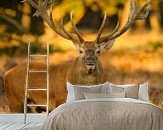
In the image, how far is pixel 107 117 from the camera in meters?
4.16

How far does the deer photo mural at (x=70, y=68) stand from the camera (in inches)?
220

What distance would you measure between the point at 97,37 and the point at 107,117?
169cm

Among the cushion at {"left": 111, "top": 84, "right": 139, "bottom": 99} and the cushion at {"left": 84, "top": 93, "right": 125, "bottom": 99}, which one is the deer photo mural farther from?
the cushion at {"left": 84, "top": 93, "right": 125, "bottom": 99}

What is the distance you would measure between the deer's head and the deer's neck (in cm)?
8

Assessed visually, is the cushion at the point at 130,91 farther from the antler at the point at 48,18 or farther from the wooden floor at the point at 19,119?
the wooden floor at the point at 19,119

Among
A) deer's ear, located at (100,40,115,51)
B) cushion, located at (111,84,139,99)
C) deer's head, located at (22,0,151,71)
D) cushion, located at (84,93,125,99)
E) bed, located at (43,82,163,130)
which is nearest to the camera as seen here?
bed, located at (43,82,163,130)

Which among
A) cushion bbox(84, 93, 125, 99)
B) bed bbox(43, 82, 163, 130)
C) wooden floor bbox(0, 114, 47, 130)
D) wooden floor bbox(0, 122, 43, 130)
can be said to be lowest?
wooden floor bbox(0, 122, 43, 130)

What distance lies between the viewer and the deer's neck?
5613 mm

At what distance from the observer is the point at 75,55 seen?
6.02 m

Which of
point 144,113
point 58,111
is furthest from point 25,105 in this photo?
point 144,113

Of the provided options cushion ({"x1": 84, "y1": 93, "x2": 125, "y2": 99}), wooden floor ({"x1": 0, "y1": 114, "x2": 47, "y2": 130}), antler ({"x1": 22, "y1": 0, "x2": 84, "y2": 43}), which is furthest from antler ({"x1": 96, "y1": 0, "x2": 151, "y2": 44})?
wooden floor ({"x1": 0, "y1": 114, "x2": 47, "y2": 130})

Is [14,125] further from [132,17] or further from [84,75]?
[132,17]

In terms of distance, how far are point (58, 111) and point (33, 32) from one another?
2.08 meters

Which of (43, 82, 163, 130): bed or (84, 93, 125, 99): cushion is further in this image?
(84, 93, 125, 99): cushion
